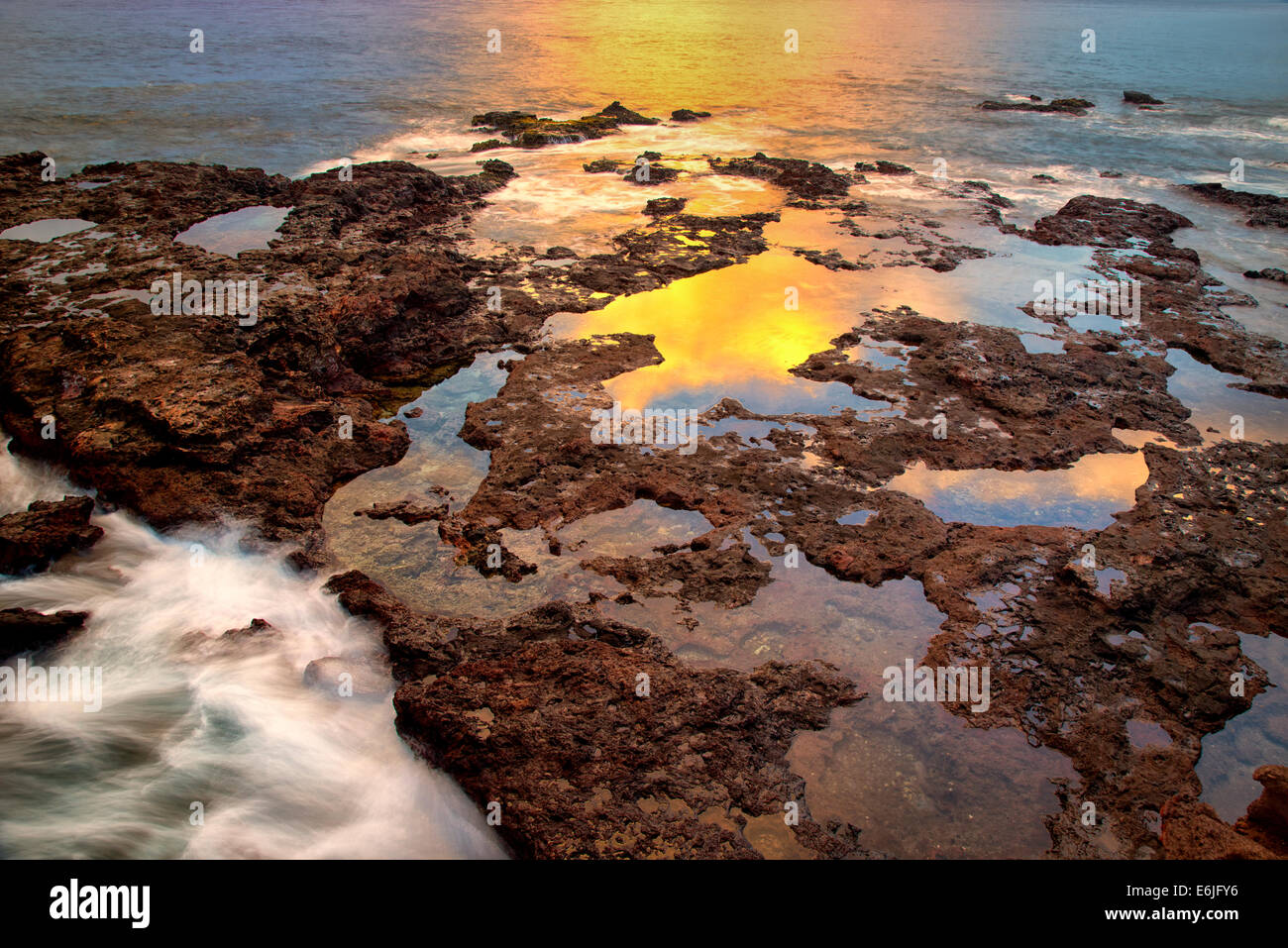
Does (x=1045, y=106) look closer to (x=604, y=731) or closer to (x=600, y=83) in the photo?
(x=600, y=83)

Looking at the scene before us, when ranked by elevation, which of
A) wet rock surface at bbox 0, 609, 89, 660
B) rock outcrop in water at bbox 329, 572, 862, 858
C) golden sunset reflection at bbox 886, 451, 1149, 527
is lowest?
rock outcrop in water at bbox 329, 572, 862, 858

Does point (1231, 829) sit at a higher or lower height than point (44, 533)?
lower

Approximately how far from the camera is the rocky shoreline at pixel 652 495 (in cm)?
409

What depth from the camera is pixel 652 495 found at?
618 centimetres

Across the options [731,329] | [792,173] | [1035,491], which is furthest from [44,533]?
[792,173]

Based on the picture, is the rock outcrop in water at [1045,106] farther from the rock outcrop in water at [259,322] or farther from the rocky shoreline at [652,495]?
the rock outcrop in water at [259,322]

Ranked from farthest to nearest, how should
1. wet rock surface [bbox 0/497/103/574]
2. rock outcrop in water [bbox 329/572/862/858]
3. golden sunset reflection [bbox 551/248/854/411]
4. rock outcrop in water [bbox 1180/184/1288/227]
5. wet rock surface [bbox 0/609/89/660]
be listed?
rock outcrop in water [bbox 1180/184/1288/227] → golden sunset reflection [bbox 551/248/854/411] → wet rock surface [bbox 0/497/103/574] → wet rock surface [bbox 0/609/89/660] → rock outcrop in water [bbox 329/572/862/858]

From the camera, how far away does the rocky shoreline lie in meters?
4.09

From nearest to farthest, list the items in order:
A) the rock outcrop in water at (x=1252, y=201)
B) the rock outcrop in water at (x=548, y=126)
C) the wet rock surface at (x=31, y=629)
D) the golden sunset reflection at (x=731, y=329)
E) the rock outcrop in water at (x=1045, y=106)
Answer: the wet rock surface at (x=31, y=629) → the golden sunset reflection at (x=731, y=329) → the rock outcrop in water at (x=1252, y=201) → the rock outcrop in water at (x=548, y=126) → the rock outcrop in water at (x=1045, y=106)

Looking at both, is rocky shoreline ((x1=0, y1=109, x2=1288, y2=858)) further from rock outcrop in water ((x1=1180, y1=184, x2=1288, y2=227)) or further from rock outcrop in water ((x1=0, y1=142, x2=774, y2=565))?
rock outcrop in water ((x1=1180, y1=184, x2=1288, y2=227))

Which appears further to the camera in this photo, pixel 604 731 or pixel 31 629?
pixel 31 629

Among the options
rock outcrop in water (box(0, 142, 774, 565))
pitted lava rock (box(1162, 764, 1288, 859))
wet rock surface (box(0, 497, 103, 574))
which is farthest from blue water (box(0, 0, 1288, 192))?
pitted lava rock (box(1162, 764, 1288, 859))

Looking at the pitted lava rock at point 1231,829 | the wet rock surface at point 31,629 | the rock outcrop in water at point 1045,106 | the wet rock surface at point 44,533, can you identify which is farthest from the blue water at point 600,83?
the pitted lava rock at point 1231,829
